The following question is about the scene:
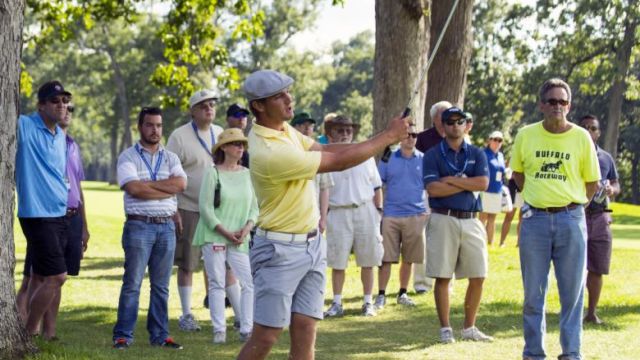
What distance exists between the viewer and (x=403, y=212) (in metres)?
12.4

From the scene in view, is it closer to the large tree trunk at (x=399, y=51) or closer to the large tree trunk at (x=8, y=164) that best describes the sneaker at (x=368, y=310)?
the large tree trunk at (x=399, y=51)

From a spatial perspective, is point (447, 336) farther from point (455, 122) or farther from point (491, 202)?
point (491, 202)

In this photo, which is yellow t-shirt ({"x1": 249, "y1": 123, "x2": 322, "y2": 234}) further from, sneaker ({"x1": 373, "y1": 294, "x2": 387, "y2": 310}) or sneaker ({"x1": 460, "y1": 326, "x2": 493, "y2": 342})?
sneaker ({"x1": 373, "y1": 294, "x2": 387, "y2": 310})

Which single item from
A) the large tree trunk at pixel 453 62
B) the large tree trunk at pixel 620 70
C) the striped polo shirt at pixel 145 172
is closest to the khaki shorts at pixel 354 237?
the striped polo shirt at pixel 145 172

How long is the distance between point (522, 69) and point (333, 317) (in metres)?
36.4

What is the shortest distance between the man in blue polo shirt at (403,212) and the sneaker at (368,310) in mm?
479

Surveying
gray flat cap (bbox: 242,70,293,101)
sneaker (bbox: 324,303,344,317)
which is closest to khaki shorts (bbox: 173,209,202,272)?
sneaker (bbox: 324,303,344,317)

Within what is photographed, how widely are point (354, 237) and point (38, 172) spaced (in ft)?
13.9

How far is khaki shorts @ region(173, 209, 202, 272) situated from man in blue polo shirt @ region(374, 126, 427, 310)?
95.8 inches

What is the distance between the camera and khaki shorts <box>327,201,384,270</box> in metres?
11.8

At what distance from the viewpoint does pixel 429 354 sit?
9.08 metres

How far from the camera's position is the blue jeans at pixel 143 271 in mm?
9148

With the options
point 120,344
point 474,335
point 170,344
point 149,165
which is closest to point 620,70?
point 474,335

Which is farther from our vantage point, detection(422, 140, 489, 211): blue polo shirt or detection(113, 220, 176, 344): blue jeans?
detection(422, 140, 489, 211): blue polo shirt
